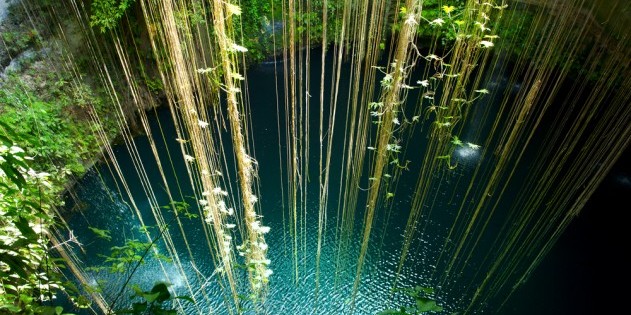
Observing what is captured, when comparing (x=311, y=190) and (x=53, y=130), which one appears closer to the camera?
(x=53, y=130)

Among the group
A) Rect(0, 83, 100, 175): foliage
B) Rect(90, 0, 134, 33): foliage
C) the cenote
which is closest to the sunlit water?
the cenote

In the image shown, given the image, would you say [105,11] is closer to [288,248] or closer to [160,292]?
[288,248]

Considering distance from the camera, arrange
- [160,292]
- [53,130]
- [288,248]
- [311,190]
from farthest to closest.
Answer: [311,190], [53,130], [288,248], [160,292]

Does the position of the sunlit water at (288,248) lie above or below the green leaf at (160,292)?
below

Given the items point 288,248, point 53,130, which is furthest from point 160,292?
point 53,130

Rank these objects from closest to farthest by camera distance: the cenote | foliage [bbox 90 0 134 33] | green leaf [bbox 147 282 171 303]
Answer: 1. green leaf [bbox 147 282 171 303]
2. the cenote
3. foliage [bbox 90 0 134 33]

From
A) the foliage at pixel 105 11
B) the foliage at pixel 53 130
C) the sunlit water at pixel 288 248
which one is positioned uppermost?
the foliage at pixel 105 11

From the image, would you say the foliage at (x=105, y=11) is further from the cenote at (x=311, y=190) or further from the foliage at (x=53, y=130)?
the foliage at (x=53, y=130)

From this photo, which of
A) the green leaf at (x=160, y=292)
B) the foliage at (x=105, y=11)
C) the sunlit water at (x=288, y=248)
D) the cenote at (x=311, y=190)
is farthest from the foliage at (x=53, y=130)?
the green leaf at (x=160, y=292)

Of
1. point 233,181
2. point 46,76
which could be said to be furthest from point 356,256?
point 46,76

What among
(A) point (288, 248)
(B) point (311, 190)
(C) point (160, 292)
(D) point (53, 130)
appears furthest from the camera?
(B) point (311, 190)

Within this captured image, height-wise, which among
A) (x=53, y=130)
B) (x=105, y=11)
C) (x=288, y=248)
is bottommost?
(x=288, y=248)

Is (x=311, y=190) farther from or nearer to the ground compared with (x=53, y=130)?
nearer to the ground

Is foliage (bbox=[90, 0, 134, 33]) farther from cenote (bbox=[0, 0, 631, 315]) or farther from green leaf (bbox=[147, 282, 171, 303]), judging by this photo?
green leaf (bbox=[147, 282, 171, 303])
